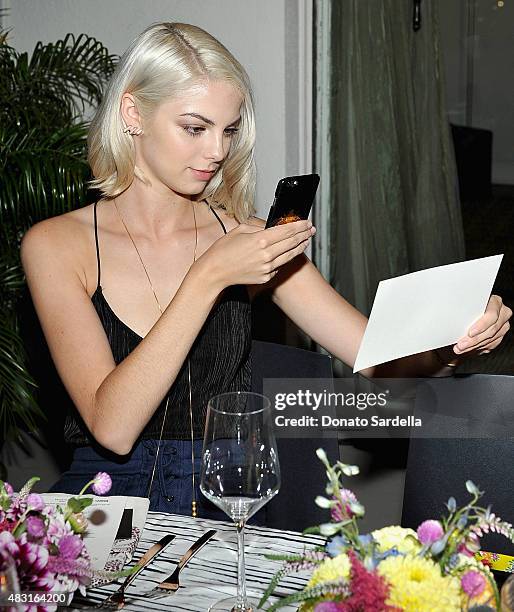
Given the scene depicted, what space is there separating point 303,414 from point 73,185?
162 cm

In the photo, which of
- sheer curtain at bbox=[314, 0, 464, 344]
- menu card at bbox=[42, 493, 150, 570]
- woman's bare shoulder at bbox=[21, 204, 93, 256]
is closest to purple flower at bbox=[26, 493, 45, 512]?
menu card at bbox=[42, 493, 150, 570]

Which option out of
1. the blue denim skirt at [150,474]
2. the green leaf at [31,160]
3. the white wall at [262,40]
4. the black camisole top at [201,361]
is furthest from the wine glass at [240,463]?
the white wall at [262,40]

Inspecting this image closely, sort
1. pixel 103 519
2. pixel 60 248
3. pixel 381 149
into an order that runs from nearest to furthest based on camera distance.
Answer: pixel 103 519 → pixel 60 248 → pixel 381 149

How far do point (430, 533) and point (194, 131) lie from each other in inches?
48.2

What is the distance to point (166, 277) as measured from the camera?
228 cm

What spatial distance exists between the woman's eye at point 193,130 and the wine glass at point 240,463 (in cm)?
91

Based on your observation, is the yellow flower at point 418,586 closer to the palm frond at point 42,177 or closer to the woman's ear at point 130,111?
the woman's ear at point 130,111

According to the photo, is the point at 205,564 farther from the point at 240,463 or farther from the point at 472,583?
the point at 472,583

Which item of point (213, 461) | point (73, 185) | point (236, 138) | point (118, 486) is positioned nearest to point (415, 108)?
point (73, 185)

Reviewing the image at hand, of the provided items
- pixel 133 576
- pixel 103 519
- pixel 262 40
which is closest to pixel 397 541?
pixel 133 576

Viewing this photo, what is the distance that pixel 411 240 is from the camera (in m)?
4.22

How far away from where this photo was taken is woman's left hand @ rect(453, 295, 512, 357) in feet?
6.26

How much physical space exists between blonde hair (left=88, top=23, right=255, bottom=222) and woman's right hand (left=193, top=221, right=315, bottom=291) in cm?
40

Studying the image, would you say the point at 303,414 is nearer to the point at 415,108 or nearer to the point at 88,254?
the point at 88,254
